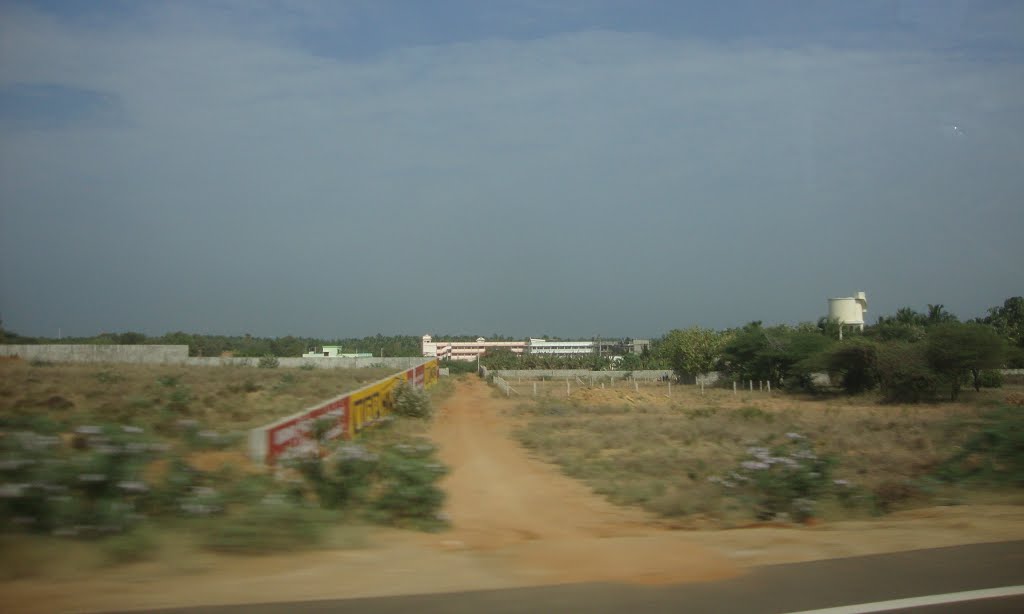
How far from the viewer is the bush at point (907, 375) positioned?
5062cm

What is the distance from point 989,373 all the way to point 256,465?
56216mm

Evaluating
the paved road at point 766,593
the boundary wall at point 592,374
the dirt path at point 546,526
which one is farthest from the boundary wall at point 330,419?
the boundary wall at point 592,374

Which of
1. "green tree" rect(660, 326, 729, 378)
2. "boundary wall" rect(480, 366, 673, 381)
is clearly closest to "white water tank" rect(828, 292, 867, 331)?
"green tree" rect(660, 326, 729, 378)

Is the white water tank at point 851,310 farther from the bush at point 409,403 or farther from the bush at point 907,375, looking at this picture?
the bush at point 409,403

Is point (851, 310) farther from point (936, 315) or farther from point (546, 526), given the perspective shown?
point (546, 526)

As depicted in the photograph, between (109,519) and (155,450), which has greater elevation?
(155,450)

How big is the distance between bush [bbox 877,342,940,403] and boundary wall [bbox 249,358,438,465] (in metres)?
31.5

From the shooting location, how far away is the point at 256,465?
39.3 feet

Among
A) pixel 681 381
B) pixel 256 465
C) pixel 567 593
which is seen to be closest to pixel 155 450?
pixel 256 465

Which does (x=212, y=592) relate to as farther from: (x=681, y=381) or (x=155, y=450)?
(x=681, y=381)

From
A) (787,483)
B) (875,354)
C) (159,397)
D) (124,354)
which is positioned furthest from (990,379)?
(124,354)

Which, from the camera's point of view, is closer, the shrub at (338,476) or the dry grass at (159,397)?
the shrub at (338,476)

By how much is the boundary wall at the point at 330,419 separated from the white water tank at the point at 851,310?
167ft

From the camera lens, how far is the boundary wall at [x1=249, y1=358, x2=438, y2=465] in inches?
511
